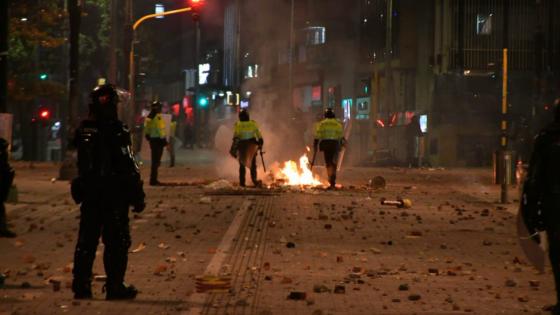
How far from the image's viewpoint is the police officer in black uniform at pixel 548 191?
332 inches

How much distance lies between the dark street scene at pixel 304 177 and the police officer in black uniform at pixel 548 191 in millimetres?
12

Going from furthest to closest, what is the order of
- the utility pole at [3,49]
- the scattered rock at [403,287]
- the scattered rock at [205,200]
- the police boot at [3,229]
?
the scattered rock at [205,200]
the utility pole at [3,49]
the police boot at [3,229]
the scattered rock at [403,287]

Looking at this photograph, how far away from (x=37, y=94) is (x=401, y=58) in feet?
60.4

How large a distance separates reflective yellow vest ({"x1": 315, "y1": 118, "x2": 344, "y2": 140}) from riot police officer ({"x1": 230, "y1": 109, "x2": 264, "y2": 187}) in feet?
4.48

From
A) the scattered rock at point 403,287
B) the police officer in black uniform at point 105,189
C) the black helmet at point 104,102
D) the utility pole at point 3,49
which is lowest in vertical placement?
the scattered rock at point 403,287

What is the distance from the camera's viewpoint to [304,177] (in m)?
26.2

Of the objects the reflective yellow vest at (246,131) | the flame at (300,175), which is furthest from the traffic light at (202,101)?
the reflective yellow vest at (246,131)

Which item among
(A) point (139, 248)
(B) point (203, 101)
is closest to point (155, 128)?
(A) point (139, 248)

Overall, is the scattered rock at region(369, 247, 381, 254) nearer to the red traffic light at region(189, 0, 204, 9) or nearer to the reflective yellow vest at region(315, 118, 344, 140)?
the reflective yellow vest at region(315, 118, 344, 140)

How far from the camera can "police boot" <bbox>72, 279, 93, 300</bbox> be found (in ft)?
29.1

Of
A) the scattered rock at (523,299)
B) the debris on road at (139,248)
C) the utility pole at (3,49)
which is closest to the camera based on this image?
the scattered rock at (523,299)

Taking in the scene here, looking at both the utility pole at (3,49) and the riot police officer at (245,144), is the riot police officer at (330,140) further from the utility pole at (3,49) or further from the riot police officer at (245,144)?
the utility pole at (3,49)

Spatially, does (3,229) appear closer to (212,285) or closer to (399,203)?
(212,285)

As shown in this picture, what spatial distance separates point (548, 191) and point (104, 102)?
11.8 feet
